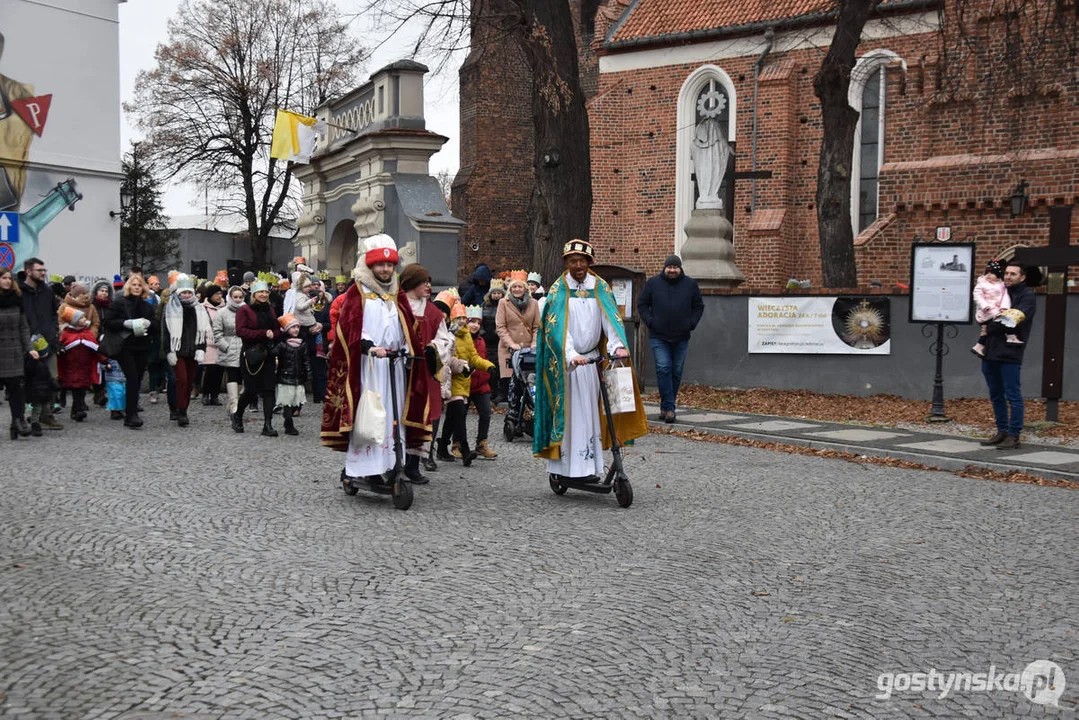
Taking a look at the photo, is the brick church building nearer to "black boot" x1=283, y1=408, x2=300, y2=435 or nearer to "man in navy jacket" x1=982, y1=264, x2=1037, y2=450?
"man in navy jacket" x1=982, y1=264, x2=1037, y2=450

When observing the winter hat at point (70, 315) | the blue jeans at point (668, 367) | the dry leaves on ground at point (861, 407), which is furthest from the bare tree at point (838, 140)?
the winter hat at point (70, 315)

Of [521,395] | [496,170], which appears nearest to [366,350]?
[521,395]

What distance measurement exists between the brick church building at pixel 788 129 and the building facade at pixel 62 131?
1010cm

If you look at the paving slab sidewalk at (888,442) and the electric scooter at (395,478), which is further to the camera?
the paving slab sidewalk at (888,442)

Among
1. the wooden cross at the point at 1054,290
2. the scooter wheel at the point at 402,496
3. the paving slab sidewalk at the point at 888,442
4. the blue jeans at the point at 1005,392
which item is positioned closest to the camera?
the scooter wheel at the point at 402,496

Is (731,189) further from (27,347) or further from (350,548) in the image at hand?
(350,548)

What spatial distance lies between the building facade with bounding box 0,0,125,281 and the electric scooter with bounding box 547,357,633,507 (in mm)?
21785

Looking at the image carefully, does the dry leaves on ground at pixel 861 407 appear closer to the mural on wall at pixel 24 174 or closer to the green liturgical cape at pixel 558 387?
the green liturgical cape at pixel 558 387

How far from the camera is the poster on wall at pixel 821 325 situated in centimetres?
1606

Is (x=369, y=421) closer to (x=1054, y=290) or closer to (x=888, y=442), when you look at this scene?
(x=888, y=442)

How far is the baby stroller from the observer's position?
468 inches

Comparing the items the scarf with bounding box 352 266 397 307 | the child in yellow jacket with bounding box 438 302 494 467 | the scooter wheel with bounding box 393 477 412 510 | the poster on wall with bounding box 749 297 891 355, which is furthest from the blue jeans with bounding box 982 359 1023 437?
the scooter wheel with bounding box 393 477 412 510

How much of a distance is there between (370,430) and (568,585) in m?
2.67

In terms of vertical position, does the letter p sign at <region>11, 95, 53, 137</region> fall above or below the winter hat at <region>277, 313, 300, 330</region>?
above
